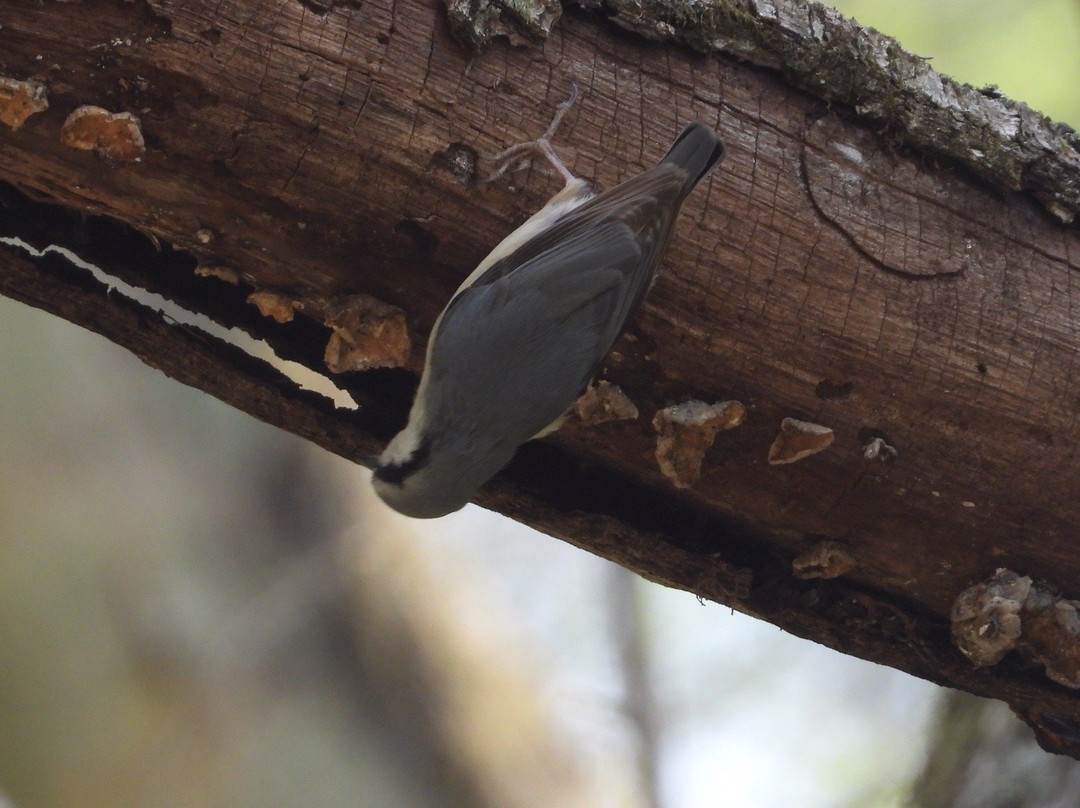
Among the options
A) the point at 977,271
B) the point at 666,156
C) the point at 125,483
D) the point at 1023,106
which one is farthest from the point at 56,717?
the point at 1023,106

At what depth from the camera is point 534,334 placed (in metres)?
1.61

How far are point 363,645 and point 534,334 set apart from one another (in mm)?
2000

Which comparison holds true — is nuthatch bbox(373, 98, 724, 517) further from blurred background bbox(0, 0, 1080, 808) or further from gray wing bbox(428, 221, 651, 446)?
blurred background bbox(0, 0, 1080, 808)

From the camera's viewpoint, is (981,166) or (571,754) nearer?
(981,166)

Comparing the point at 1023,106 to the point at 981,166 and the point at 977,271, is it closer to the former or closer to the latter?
the point at 981,166

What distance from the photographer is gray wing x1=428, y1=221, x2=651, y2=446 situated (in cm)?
Result: 154

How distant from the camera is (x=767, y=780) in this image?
3107 millimetres

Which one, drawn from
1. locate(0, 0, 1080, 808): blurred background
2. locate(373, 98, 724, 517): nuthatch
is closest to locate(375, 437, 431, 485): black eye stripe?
locate(373, 98, 724, 517): nuthatch

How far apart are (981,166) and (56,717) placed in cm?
302

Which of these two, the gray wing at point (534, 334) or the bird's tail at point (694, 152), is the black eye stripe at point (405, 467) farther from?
the bird's tail at point (694, 152)

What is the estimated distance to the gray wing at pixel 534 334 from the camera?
5.05 ft

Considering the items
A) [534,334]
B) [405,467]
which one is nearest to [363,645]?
[405,467]

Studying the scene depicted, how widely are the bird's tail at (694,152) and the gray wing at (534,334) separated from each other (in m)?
0.14

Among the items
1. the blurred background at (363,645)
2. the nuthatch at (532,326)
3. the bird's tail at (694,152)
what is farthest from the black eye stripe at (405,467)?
the blurred background at (363,645)
